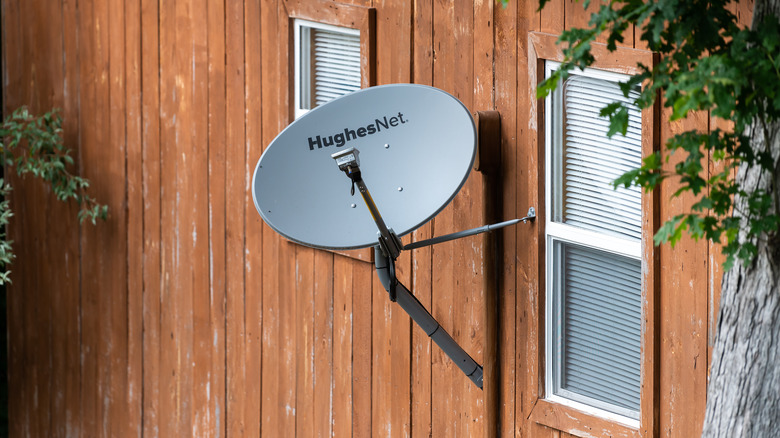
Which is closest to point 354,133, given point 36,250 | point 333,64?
point 333,64

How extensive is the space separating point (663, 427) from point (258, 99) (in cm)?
264

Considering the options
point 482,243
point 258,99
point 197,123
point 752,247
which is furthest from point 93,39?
point 752,247

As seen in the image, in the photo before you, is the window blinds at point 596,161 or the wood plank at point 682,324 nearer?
the wood plank at point 682,324

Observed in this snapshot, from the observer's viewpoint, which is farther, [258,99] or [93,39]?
[93,39]

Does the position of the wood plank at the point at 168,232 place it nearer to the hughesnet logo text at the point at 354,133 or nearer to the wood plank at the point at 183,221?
the wood plank at the point at 183,221

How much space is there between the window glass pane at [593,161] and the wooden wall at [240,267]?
11 cm

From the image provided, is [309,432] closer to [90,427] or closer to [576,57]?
[90,427]

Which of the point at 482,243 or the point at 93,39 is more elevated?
the point at 93,39

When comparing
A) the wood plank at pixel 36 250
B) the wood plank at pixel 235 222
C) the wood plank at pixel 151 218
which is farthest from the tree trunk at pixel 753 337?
the wood plank at pixel 36 250

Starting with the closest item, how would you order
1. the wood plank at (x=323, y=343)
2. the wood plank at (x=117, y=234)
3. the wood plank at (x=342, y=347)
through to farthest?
the wood plank at (x=342, y=347)
the wood plank at (x=323, y=343)
the wood plank at (x=117, y=234)

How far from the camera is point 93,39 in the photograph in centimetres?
631

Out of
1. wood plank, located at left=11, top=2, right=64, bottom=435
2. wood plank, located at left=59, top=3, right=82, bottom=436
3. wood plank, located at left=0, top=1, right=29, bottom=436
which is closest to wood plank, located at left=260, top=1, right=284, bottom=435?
wood plank, located at left=59, top=3, right=82, bottom=436

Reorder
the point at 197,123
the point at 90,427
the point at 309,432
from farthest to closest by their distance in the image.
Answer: the point at 90,427
the point at 197,123
the point at 309,432

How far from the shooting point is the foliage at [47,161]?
20.5 ft
